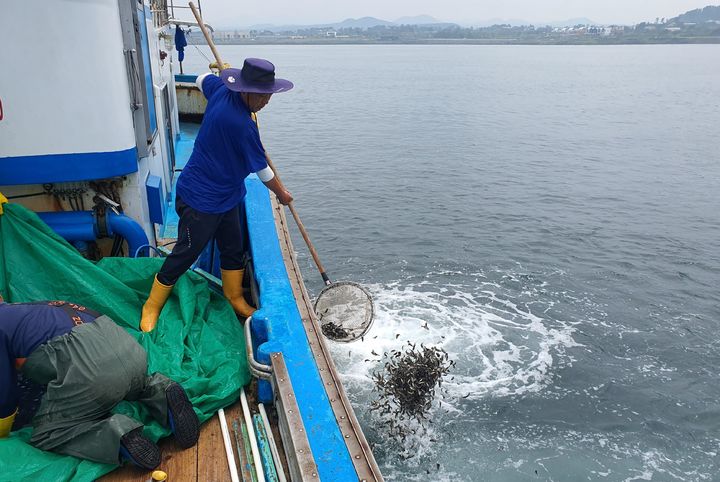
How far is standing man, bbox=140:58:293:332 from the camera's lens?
400cm


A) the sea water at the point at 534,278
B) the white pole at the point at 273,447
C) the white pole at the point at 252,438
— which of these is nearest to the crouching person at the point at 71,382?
the white pole at the point at 252,438

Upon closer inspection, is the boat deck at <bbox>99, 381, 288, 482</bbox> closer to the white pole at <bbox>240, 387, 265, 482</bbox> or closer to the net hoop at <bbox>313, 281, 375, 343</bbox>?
the white pole at <bbox>240, 387, 265, 482</bbox>

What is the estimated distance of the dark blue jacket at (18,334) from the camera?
9.48 feet

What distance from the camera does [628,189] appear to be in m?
17.2

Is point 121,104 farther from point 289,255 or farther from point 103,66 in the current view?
point 289,255

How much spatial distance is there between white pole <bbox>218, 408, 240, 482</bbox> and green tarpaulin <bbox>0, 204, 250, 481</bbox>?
0.08m

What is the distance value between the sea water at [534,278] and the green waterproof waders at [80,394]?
11.3 feet

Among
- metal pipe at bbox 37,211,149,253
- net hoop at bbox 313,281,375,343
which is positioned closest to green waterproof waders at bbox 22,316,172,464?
metal pipe at bbox 37,211,149,253

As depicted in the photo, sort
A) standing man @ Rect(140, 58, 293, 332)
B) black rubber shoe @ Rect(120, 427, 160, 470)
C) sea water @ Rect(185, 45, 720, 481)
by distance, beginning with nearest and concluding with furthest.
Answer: black rubber shoe @ Rect(120, 427, 160, 470)
standing man @ Rect(140, 58, 293, 332)
sea water @ Rect(185, 45, 720, 481)

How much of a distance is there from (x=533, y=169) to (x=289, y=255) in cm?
1652

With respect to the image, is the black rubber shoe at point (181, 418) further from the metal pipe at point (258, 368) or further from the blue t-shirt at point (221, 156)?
the blue t-shirt at point (221, 156)

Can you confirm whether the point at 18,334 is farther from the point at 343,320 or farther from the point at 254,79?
the point at 343,320

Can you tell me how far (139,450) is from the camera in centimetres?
292

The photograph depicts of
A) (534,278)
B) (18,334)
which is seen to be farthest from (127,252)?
(534,278)
